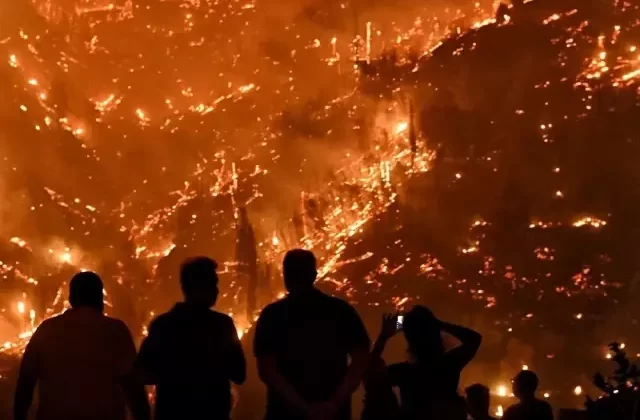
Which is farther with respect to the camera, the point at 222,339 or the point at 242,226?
the point at 242,226

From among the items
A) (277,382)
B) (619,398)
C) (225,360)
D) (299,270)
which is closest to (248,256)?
(619,398)

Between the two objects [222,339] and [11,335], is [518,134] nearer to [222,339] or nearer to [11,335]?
[11,335]

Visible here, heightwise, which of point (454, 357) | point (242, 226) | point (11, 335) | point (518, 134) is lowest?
point (454, 357)

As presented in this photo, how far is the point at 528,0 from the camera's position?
19609 millimetres

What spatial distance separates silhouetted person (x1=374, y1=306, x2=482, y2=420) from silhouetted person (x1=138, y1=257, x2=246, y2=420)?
86 cm

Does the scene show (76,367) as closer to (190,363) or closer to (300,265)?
(190,363)

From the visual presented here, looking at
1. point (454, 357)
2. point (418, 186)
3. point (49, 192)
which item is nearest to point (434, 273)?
point (418, 186)

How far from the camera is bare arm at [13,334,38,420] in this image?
4.69 metres

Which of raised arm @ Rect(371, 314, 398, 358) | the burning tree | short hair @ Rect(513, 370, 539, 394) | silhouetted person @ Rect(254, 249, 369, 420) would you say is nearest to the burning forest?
the burning tree

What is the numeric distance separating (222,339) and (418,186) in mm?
14487

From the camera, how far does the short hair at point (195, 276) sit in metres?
4.46

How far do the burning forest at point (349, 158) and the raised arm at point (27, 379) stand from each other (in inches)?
460

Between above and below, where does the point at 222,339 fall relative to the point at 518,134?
below

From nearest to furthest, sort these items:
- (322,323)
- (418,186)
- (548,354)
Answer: (322,323) → (548,354) → (418,186)
